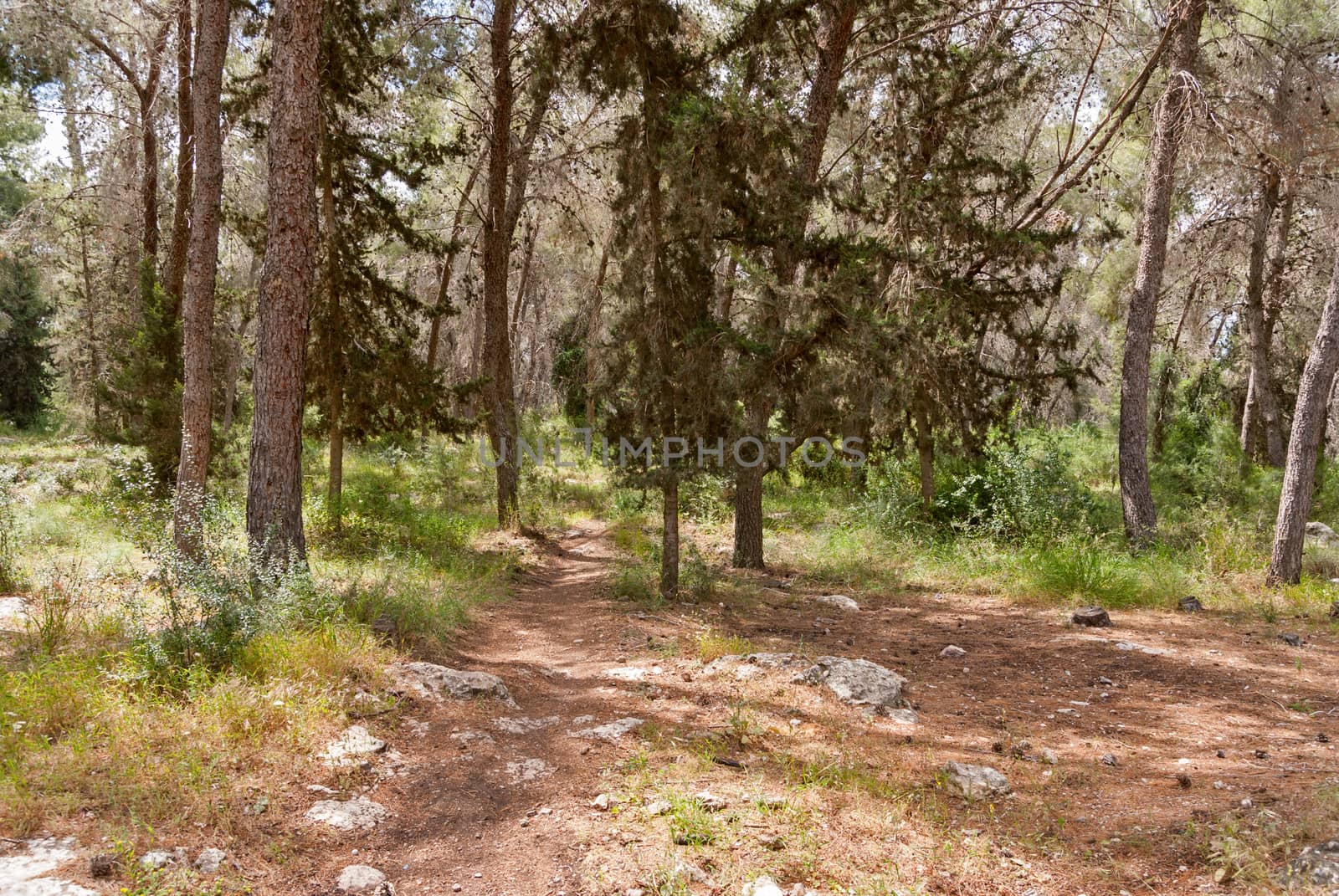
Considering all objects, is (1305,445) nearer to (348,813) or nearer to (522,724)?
(522,724)

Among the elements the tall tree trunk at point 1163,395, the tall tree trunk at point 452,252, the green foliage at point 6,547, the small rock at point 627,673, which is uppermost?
the tall tree trunk at point 452,252

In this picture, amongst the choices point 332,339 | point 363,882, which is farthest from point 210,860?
point 332,339

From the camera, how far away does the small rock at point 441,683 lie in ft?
18.3

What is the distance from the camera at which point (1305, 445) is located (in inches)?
375

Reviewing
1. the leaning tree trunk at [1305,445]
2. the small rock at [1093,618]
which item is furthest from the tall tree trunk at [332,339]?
the leaning tree trunk at [1305,445]

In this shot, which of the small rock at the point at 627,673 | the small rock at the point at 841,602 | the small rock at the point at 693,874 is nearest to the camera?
the small rock at the point at 693,874

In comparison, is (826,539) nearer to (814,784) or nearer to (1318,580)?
(1318,580)

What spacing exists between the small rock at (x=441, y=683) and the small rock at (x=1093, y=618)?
626 centimetres

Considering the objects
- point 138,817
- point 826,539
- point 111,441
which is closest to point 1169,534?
point 826,539

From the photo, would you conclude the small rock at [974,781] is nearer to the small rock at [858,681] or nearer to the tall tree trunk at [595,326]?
the small rock at [858,681]

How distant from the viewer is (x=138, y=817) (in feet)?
11.4

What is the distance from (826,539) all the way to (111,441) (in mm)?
13504

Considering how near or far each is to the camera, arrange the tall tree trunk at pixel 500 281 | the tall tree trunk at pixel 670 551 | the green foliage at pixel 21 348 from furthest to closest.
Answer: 1. the green foliage at pixel 21 348
2. the tall tree trunk at pixel 500 281
3. the tall tree trunk at pixel 670 551

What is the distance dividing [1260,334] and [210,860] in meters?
19.8
